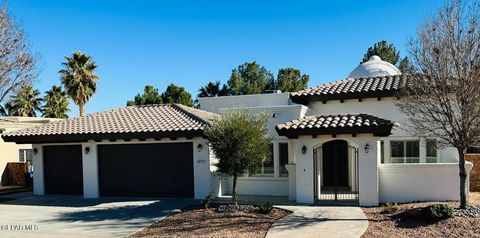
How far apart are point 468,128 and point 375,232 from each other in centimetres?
443

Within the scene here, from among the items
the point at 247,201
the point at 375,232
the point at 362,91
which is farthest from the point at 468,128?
the point at 247,201

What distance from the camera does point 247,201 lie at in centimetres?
1655

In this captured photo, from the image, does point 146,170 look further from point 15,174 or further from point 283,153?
point 15,174

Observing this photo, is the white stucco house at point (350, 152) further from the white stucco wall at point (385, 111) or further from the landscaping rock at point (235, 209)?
the landscaping rock at point (235, 209)

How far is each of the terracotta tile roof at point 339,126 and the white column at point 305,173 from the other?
0.56 m

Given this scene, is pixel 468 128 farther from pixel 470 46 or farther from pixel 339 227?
pixel 339 227

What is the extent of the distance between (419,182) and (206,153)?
8961 millimetres

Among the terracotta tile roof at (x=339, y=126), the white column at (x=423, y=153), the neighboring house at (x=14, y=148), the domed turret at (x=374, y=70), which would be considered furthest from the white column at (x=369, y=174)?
the neighboring house at (x=14, y=148)

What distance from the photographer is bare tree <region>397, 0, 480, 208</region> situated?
38.8ft

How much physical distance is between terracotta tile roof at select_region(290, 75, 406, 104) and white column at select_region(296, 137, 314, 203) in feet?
14.4

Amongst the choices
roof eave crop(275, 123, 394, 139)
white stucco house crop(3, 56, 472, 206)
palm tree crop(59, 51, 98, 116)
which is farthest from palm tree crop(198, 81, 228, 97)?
roof eave crop(275, 123, 394, 139)

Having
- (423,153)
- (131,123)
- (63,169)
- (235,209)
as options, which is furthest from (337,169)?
(63,169)

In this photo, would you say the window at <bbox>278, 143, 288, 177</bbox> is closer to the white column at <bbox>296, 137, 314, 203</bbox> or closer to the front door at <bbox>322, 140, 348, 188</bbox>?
the front door at <bbox>322, 140, 348, 188</bbox>

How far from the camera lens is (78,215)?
1498cm
